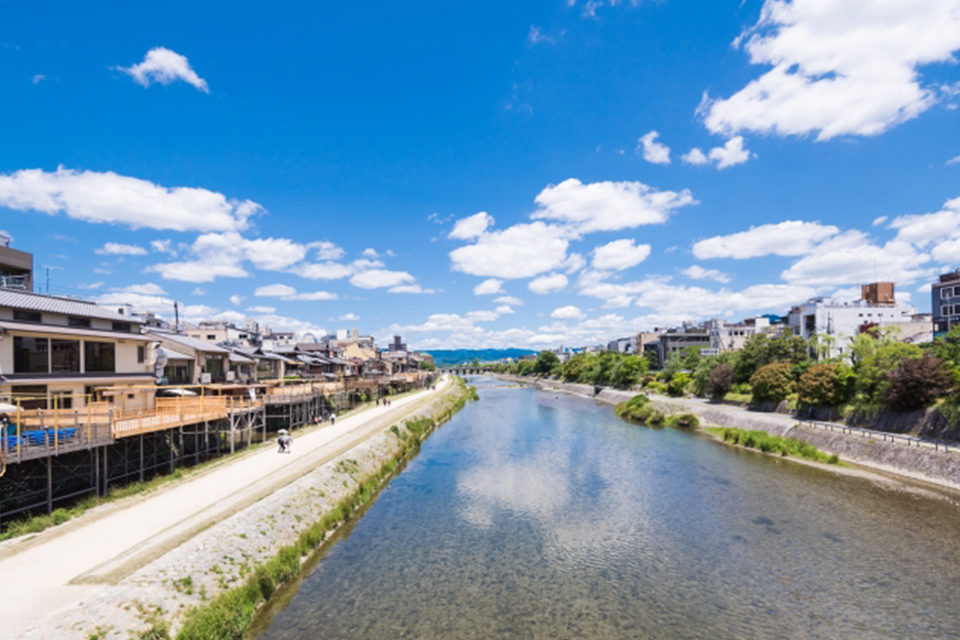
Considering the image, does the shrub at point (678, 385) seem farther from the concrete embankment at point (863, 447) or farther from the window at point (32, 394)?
the window at point (32, 394)

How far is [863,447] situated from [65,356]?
180 feet

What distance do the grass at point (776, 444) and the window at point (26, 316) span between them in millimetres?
54553

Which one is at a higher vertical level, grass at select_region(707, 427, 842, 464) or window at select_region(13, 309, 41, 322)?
window at select_region(13, 309, 41, 322)

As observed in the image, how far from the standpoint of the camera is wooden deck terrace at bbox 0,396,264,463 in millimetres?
18609

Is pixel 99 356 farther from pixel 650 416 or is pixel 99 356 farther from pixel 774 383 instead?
pixel 774 383

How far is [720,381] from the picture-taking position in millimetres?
69188

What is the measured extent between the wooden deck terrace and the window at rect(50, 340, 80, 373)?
3.68m

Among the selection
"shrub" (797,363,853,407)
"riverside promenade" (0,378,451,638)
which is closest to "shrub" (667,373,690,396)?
A: "shrub" (797,363,853,407)

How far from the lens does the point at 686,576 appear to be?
1942 cm

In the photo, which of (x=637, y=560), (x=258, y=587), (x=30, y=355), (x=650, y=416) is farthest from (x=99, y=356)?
(x=650, y=416)

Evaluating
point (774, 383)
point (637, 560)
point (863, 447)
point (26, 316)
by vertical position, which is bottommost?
point (637, 560)

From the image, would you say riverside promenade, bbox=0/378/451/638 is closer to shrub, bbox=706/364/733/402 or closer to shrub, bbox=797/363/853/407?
shrub, bbox=797/363/853/407

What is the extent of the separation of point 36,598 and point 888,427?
53115mm

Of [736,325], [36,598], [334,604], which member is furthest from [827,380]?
[736,325]
